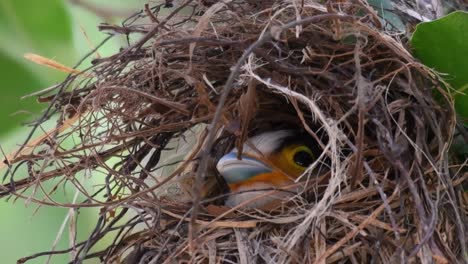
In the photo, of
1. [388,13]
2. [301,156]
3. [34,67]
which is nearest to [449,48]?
[388,13]

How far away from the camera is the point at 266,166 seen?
0.90 metres

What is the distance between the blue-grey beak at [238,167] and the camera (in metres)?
0.87

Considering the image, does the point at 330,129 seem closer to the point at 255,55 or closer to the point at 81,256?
the point at 255,55

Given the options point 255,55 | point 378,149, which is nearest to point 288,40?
point 255,55

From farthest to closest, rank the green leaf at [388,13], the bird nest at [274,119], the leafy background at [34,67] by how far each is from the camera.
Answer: the leafy background at [34,67]
the green leaf at [388,13]
the bird nest at [274,119]

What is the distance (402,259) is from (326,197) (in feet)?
0.31

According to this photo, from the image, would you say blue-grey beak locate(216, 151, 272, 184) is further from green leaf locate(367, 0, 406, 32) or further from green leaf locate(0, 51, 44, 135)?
green leaf locate(0, 51, 44, 135)

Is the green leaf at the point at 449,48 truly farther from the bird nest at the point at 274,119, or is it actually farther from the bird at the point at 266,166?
the bird at the point at 266,166

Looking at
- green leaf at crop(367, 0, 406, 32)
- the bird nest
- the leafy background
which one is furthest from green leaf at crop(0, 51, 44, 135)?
green leaf at crop(367, 0, 406, 32)

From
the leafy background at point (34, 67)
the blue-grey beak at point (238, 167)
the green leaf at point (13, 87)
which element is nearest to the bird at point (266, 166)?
the blue-grey beak at point (238, 167)

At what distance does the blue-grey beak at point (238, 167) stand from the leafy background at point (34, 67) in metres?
0.39

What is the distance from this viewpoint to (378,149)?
0.77 meters

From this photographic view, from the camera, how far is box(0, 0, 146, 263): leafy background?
1.21 m

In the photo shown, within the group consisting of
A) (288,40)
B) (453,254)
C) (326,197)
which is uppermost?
(288,40)
